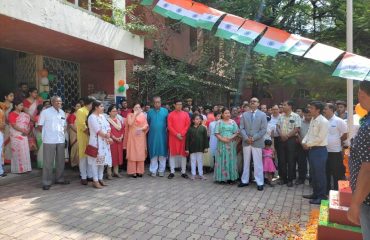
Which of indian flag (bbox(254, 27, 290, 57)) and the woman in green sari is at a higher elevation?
indian flag (bbox(254, 27, 290, 57))

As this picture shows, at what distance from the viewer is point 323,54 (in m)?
4.81

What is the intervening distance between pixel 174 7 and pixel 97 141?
112 inches

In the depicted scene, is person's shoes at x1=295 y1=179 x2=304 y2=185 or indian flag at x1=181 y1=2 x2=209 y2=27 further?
person's shoes at x1=295 y1=179 x2=304 y2=185

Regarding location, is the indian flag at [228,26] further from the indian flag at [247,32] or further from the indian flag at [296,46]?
the indian flag at [296,46]

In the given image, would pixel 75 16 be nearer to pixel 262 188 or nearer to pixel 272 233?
pixel 262 188

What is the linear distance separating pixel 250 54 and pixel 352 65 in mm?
9373

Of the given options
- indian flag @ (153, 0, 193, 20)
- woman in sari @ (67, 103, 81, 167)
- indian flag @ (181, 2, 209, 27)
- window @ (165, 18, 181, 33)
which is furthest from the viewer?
window @ (165, 18, 181, 33)

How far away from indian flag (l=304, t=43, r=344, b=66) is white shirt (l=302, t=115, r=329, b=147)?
148 centimetres

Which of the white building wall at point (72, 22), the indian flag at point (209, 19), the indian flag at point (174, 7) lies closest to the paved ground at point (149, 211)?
the indian flag at point (209, 19)

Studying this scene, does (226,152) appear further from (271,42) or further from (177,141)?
(271,42)

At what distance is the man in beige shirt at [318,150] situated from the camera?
6008mm

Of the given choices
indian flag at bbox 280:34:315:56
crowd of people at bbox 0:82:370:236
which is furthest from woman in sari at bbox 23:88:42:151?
indian flag at bbox 280:34:315:56

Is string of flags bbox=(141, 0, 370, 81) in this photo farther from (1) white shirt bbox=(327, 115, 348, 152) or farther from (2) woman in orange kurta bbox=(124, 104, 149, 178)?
(2) woman in orange kurta bbox=(124, 104, 149, 178)

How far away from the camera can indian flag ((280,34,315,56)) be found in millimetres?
4965
